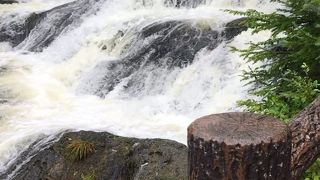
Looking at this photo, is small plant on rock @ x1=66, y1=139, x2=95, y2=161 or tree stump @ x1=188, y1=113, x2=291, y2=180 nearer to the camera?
tree stump @ x1=188, y1=113, x2=291, y2=180

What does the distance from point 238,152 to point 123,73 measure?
8.48 metres

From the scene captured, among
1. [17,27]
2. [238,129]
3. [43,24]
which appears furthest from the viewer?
[17,27]

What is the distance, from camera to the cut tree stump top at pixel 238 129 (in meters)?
2.21

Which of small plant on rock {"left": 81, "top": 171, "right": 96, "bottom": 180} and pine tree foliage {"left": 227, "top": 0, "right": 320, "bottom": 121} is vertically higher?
pine tree foliage {"left": 227, "top": 0, "right": 320, "bottom": 121}

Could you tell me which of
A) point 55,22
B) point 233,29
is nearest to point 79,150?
point 233,29

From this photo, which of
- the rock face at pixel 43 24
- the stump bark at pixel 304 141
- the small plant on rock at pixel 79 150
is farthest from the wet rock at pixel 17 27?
the stump bark at pixel 304 141

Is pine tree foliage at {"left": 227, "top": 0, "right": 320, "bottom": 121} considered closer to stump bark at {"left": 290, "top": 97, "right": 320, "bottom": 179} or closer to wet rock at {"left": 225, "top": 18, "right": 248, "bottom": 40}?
stump bark at {"left": 290, "top": 97, "right": 320, "bottom": 179}

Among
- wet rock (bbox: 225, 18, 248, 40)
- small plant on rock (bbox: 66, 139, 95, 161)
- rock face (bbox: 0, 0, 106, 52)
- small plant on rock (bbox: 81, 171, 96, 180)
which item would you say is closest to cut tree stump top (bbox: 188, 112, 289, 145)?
small plant on rock (bbox: 81, 171, 96, 180)

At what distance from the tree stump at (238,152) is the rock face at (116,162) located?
363cm

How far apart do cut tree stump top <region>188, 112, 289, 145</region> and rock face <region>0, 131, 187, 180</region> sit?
11.4 feet

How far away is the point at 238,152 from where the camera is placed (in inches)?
86.0

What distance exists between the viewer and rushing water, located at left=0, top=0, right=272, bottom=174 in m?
8.59

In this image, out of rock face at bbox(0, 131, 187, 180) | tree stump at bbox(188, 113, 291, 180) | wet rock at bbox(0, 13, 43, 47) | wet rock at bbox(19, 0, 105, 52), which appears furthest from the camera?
wet rock at bbox(0, 13, 43, 47)

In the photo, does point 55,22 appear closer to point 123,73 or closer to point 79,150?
point 123,73
